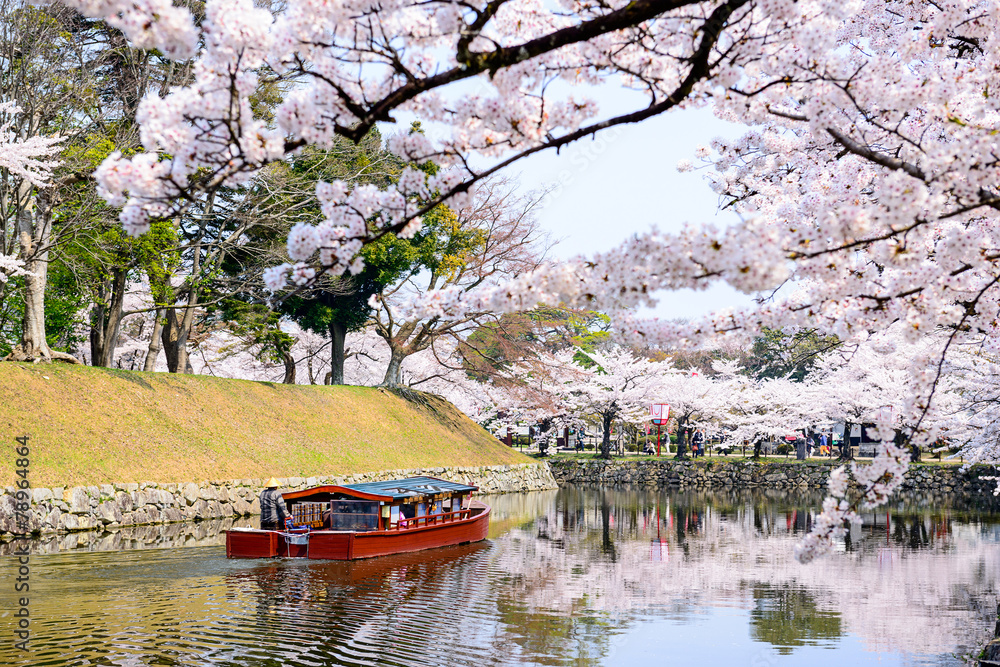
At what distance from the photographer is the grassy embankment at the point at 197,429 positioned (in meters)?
19.6

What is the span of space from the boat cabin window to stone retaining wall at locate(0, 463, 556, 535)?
18.7 feet

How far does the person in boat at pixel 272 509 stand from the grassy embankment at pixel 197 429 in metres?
5.38

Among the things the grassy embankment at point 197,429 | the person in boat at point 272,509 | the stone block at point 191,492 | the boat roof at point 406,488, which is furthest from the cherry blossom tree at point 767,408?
the person in boat at point 272,509

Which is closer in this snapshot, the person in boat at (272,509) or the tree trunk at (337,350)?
the person in boat at (272,509)

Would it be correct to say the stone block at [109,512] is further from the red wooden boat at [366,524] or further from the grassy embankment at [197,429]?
the red wooden boat at [366,524]

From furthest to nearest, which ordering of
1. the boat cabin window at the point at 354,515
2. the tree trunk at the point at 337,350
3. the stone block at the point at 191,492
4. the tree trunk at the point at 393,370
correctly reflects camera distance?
the tree trunk at the point at 393,370
the tree trunk at the point at 337,350
the stone block at the point at 191,492
the boat cabin window at the point at 354,515

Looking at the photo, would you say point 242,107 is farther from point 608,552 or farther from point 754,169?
point 608,552

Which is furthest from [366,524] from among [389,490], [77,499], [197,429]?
[197,429]

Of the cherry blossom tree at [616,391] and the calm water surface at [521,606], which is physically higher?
the cherry blossom tree at [616,391]

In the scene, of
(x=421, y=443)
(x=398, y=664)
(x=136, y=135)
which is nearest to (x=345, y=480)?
(x=421, y=443)

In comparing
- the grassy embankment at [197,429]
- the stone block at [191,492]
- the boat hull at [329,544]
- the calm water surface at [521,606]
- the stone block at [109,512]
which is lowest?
the calm water surface at [521,606]

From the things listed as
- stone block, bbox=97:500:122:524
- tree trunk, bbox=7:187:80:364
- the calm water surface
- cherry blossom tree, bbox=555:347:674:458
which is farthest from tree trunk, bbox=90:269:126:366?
cherry blossom tree, bbox=555:347:674:458

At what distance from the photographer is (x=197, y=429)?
24094 mm

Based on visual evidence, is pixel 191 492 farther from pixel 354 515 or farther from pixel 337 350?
pixel 337 350
